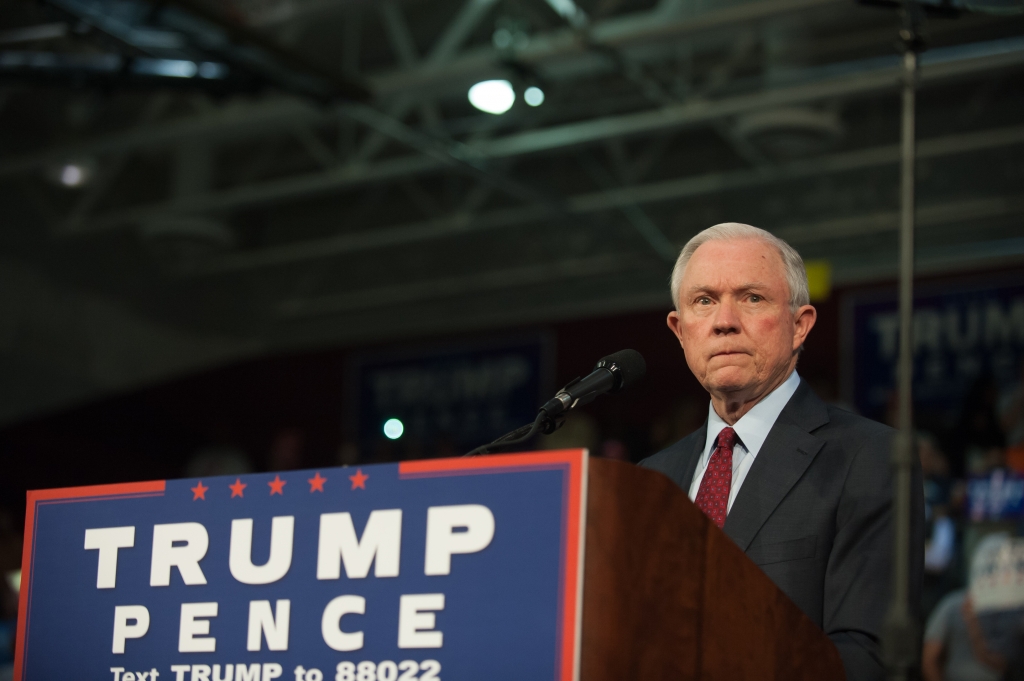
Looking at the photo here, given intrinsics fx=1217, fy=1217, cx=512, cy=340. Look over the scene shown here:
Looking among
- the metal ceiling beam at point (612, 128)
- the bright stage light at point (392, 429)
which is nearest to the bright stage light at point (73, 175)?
the metal ceiling beam at point (612, 128)

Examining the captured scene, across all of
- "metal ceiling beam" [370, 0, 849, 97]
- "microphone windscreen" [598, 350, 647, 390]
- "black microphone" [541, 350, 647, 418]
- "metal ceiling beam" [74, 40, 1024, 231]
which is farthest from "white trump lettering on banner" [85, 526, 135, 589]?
"metal ceiling beam" [370, 0, 849, 97]

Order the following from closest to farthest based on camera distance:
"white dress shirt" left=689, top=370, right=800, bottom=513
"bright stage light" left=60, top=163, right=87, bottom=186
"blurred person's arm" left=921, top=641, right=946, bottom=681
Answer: "white dress shirt" left=689, top=370, right=800, bottom=513
"blurred person's arm" left=921, top=641, right=946, bottom=681
"bright stage light" left=60, top=163, right=87, bottom=186

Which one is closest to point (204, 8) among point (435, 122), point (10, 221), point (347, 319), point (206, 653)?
point (435, 122)

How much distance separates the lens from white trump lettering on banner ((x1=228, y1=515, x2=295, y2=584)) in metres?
1.43

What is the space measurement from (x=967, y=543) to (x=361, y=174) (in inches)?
195

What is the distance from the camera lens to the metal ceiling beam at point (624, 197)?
26.9 ft

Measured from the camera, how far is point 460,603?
131 centimetres

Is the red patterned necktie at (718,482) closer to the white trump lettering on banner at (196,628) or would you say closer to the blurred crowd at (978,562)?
the white trump lettering on banner at (196,628)

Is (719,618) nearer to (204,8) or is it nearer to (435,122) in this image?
(204,8)

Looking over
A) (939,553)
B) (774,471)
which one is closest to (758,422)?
(774,471)

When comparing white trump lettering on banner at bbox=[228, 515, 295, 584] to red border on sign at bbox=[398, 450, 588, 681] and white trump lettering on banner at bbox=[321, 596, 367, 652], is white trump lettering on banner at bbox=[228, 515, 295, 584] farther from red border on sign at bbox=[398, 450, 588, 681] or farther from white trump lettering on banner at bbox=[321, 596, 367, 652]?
red border on sign at bbox=[398, 450, 588, 681]

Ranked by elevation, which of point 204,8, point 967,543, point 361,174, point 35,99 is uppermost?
point 35,99

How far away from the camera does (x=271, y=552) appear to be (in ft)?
4.71

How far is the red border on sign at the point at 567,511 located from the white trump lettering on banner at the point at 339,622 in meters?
0.17
